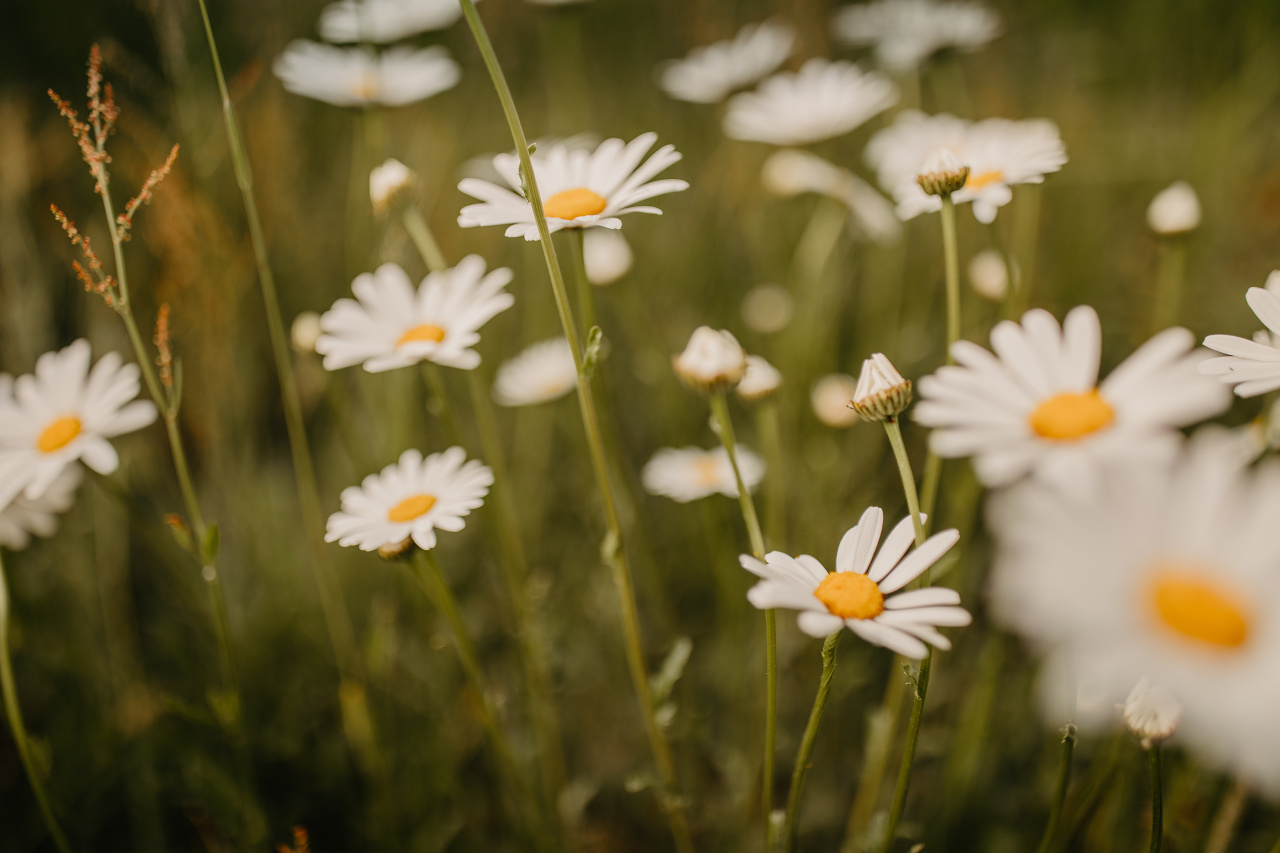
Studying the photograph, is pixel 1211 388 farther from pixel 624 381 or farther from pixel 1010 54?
pixel 1010 54

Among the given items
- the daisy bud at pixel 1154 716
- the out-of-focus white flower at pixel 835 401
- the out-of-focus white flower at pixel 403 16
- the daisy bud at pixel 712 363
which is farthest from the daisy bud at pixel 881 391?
the out-of-focus white flower at pixel 403 16

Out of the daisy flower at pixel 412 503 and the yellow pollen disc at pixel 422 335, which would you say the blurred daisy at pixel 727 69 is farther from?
the daisy flower at pixel 412 503

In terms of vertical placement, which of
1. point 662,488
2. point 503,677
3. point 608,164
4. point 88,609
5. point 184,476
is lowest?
point 503,677

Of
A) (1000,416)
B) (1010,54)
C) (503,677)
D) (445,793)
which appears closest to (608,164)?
(1000,416)

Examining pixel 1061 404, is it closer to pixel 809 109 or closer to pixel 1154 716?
pixel 1154 716

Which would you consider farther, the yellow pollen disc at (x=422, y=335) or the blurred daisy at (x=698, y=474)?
the blurred daisy at (x=698, y=474)

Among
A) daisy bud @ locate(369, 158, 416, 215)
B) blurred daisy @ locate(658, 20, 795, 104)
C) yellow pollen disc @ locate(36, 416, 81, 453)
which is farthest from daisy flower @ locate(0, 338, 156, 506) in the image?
blurred daisy @ locate(658, 20, 795, 104)
